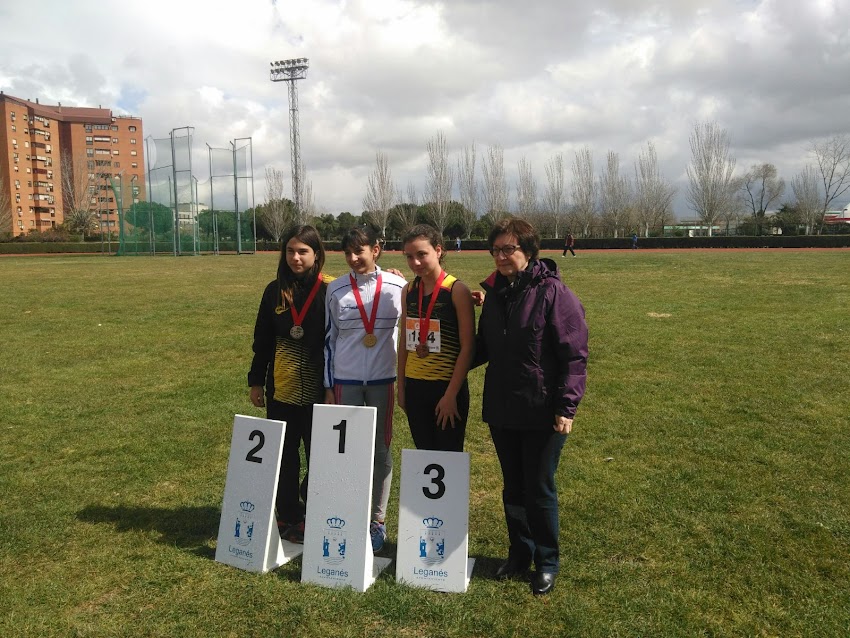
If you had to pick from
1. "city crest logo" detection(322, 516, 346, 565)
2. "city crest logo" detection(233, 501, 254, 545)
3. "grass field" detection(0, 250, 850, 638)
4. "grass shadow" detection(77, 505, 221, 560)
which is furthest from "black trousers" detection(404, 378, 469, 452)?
"grass shadow" detection(77, 505, 221, 560)

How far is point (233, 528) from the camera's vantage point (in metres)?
3.43

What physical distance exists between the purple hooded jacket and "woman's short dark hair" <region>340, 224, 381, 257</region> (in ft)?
2.60

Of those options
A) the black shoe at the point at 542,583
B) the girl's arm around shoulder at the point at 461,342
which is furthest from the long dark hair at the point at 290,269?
the black shoe at the point at 542,583

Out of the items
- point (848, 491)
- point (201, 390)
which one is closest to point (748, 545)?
point (848, 491)

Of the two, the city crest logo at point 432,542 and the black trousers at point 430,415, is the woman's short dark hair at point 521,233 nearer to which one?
the black trousers at point 430,415

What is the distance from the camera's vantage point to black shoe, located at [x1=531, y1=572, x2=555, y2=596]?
3.12 metres

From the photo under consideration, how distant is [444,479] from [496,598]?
60 cm

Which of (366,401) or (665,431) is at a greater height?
(366,401)

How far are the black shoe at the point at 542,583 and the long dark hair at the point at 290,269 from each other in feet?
6.35

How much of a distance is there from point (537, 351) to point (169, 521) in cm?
256

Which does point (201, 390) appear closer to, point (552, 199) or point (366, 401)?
point (366, 401)

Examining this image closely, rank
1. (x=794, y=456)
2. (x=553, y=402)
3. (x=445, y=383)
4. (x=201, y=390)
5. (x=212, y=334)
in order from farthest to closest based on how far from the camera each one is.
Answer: (x=212, y=334) < (x=201, y=390) < (x=794, y=456) < (x=445, y=383) < (x=553, y=402)

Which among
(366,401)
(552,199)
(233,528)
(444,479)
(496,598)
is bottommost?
(496,598)

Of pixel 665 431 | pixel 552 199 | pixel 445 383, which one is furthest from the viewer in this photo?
pixel 552 199
